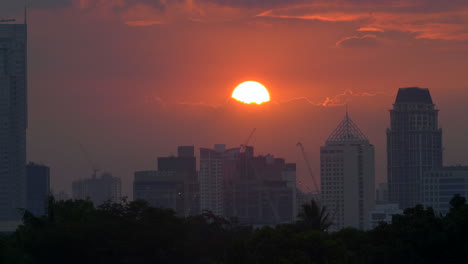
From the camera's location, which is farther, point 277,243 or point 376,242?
point 376,242

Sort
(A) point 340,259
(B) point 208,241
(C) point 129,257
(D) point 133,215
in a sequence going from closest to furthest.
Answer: (A) point 340,259 < (C) point 129,257 < (D) point 133,215 < (B) point 208,241

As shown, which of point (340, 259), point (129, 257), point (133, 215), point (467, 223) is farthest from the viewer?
point (133, 215)

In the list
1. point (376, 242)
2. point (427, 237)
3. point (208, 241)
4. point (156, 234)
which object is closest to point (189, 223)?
point (208, 241)

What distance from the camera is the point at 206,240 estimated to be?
3720 inches

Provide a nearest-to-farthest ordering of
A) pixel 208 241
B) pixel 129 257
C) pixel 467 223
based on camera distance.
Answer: pixel 467 223, pixel 129 257, pixel 208 241

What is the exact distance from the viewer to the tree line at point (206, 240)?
2793 inches

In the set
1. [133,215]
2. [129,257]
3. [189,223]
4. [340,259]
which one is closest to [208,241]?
[189,223]

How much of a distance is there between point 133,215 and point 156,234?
639 centimetres

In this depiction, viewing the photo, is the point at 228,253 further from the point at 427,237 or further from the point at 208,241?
the point at 208,241

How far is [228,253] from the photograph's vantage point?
233ft

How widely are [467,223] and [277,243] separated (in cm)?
1334

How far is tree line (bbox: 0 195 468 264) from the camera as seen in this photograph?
233 feet

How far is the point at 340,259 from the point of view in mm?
74438

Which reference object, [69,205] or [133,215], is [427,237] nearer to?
[133,215]
